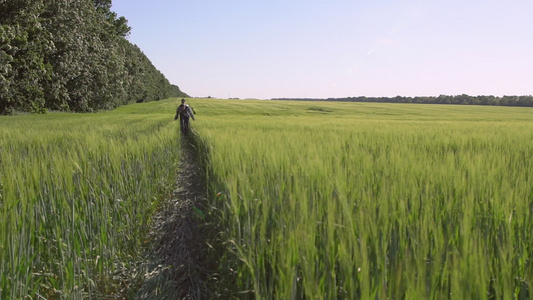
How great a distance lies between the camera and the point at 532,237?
1312 mm

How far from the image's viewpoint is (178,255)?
2.66 metres

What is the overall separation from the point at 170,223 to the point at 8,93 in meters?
12.9

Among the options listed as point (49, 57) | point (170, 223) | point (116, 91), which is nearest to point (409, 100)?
point (116, 91)

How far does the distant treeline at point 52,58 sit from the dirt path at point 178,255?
433 inches

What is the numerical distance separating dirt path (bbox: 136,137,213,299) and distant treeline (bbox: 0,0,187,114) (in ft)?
36.1

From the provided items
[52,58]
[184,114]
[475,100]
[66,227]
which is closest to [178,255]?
[66,227]

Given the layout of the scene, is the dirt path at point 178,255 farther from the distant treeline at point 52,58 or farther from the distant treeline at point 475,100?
the distant treeline at point 475,100

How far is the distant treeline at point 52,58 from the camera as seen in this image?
11841 millimetres

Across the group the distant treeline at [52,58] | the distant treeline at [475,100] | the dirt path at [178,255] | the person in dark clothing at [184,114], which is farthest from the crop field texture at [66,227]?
the distant treeline at [475,100]

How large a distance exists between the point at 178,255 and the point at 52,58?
1748cm

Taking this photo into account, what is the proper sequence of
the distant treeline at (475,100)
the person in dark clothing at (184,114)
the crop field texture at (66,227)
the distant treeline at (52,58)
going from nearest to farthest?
1. the crop field texture at (66,227)
2. the person in dark clothing at (184,114)
3. the distant treeline at (52,58)
4. the distant treeline at (475,100)

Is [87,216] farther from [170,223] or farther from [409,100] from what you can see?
[409,100]

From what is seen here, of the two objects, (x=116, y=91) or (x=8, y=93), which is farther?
(x=116, y=91)

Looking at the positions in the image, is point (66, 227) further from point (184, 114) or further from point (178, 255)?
point (184, 114)
